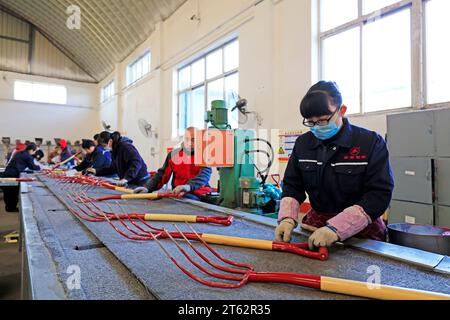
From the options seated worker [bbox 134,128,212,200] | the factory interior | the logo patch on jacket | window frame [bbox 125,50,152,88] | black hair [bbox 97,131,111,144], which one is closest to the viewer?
the factory interior

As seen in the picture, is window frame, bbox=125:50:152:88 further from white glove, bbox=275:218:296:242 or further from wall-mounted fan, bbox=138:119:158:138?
white glove, bbox=275:218:296:242

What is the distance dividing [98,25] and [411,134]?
27.0 feet

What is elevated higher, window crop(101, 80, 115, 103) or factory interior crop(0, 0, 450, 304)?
window crop(101, 80, 115, 103)

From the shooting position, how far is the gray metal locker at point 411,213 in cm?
226

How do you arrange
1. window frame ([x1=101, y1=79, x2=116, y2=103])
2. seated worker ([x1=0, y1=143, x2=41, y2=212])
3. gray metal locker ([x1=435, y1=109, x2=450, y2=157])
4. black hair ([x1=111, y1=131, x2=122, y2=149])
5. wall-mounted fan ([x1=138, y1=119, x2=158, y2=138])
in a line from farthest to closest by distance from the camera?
window frame ([x1=101, y1=79, x2=116, y2=103])
wall-mounted fan ([x1=138, y1=119, x2=158, y2=138])
seated worker ([x1=0, y1=143, x2=41, y2=212])
black hair ([x1=111, y1=131, x2=122, y2=149])
gray metal locker ([x1=435, y1=109, x2=450, y2=157])

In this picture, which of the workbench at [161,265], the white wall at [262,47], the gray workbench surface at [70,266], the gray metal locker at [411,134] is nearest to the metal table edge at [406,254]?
the workbench at [161,265]

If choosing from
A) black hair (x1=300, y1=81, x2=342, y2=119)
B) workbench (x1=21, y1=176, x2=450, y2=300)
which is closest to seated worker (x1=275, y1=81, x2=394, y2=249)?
black hair (x1=300, y1=81, x2=342, y2=119)

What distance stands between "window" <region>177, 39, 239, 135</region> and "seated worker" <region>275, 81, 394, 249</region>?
3026 mm

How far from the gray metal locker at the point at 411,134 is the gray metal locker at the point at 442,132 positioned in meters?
0.04

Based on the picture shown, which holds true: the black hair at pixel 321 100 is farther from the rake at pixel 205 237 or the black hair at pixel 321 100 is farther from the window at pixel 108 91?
the window at pixel 108 91

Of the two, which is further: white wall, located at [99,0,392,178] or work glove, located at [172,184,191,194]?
white wall, located at [99,0,392,178]

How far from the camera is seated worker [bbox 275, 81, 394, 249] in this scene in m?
1.08
